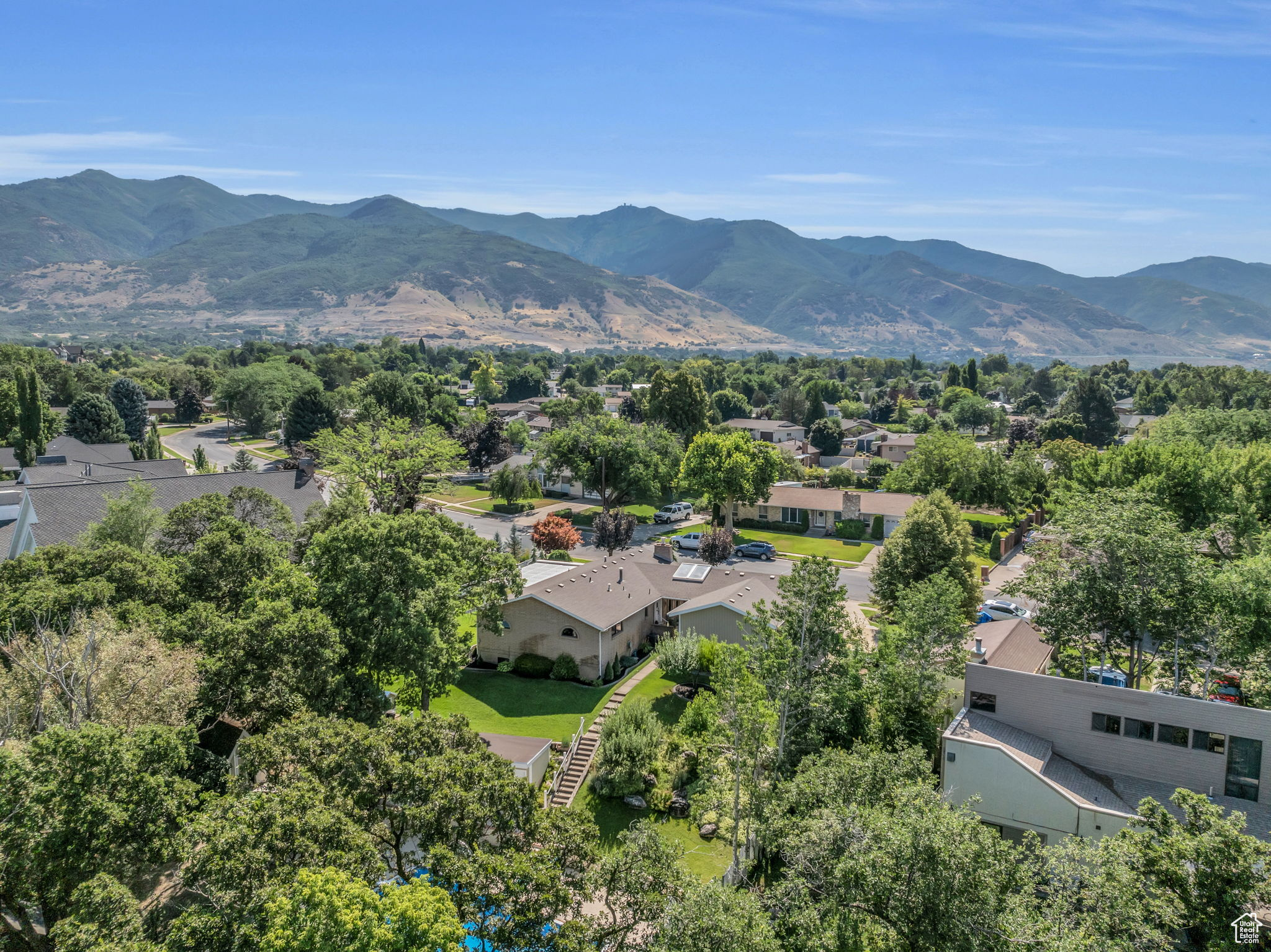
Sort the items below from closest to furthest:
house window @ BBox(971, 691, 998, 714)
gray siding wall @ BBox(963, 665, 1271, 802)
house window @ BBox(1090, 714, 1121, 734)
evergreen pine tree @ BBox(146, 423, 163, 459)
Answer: gray siding wall @ BBox(963, 665, 1271, 802) < house window @ BBox(1090, 714, 1121, 734) < house window @ BBox(971, 691, 998, 714) < evergreen pine tree @ BBox(146, 423, 163, 459)

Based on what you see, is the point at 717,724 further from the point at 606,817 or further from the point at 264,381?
the point at 264,381

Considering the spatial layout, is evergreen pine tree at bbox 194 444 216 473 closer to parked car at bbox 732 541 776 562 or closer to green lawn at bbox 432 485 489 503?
green lawn at bbox 432 485 489 503

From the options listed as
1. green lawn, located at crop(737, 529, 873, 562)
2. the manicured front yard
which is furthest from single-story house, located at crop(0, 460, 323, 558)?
green lawn, located at crop(737, 529, 873, 562)

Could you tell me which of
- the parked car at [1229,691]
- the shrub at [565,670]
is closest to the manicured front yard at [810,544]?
the shrub at [565,670]

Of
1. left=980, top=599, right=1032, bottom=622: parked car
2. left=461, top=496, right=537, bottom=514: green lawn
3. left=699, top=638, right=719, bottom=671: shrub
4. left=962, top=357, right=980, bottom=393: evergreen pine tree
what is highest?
left=962, top=357, right=980, bottom=393: evergreen pine tree

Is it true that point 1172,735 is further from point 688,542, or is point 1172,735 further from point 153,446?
point 153,446

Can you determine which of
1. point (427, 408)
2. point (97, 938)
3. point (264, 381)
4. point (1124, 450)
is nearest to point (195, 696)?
point (97, 938)
